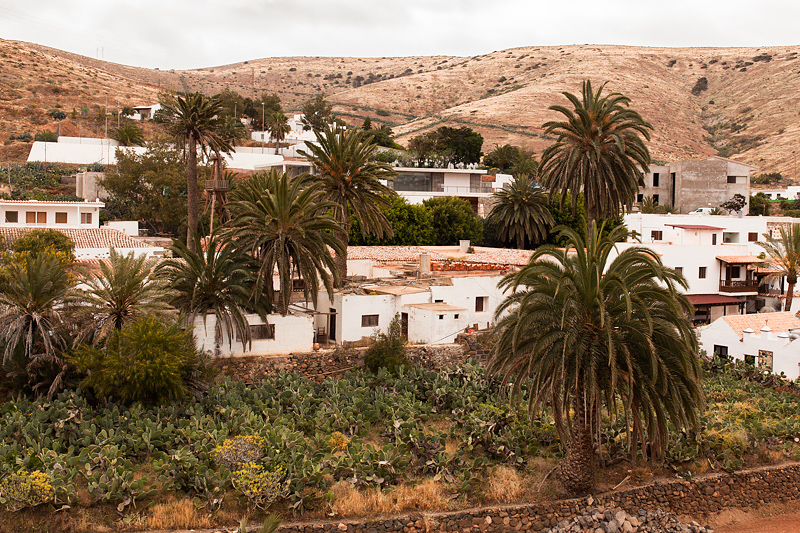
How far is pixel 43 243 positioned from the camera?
103 feet

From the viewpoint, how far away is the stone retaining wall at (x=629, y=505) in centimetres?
1680

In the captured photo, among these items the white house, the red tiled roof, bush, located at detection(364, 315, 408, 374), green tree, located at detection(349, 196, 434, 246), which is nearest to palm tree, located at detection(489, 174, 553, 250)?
green tree, located at detection(349, 196, 434, 246)

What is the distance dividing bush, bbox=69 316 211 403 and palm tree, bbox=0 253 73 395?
101 centimetres

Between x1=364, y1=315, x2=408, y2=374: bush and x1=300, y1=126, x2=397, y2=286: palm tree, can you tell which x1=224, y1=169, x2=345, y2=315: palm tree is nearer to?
x1=364, y1=315, x2=408, y2=374: bush

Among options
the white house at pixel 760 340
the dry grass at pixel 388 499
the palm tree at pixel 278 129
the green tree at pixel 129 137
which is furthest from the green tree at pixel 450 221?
the green tree at pixel 129 137

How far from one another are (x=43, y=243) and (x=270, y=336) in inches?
498

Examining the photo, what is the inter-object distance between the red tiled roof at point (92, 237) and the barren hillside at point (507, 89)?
1399 inches

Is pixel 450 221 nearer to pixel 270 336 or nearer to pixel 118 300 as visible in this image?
pixel 270 336

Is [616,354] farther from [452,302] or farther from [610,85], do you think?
[610,85]

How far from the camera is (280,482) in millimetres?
17078

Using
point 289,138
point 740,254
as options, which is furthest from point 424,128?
point 740,254

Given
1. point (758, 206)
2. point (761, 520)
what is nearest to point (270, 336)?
point (761, 520)

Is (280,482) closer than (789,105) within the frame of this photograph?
Yes

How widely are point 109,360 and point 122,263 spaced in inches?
133
